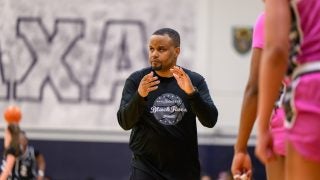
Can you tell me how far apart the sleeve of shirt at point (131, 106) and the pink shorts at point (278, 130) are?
1.52 m

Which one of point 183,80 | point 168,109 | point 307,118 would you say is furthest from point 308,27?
point 168,109

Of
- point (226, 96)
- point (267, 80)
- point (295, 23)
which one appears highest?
point (295, 23)

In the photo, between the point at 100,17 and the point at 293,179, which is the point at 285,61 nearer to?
the point at 293,179

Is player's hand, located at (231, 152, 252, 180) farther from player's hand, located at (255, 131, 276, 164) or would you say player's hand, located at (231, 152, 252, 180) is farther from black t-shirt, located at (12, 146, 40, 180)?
black t-shirt, located at (12, 146, 40, 180)

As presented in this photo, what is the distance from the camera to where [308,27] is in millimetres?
2771

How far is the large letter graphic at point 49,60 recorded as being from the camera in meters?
13.7

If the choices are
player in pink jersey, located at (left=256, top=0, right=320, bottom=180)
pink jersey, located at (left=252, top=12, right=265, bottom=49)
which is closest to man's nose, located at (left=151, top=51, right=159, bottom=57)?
pink jersey, located at (left=252, top=12, right=265, bottom=49)

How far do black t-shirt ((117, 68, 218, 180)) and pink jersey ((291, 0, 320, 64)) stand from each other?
8.10ft

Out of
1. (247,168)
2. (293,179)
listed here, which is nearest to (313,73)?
(293,179)

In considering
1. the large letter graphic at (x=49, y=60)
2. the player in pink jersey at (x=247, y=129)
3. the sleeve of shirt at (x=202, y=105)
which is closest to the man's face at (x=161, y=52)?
the sleeve of shirt at (x=202, y=105)

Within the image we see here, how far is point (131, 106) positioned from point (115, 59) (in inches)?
339

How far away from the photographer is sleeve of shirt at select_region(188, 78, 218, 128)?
16.8 ft

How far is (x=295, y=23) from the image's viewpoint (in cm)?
276

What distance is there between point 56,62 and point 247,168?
10629mm
